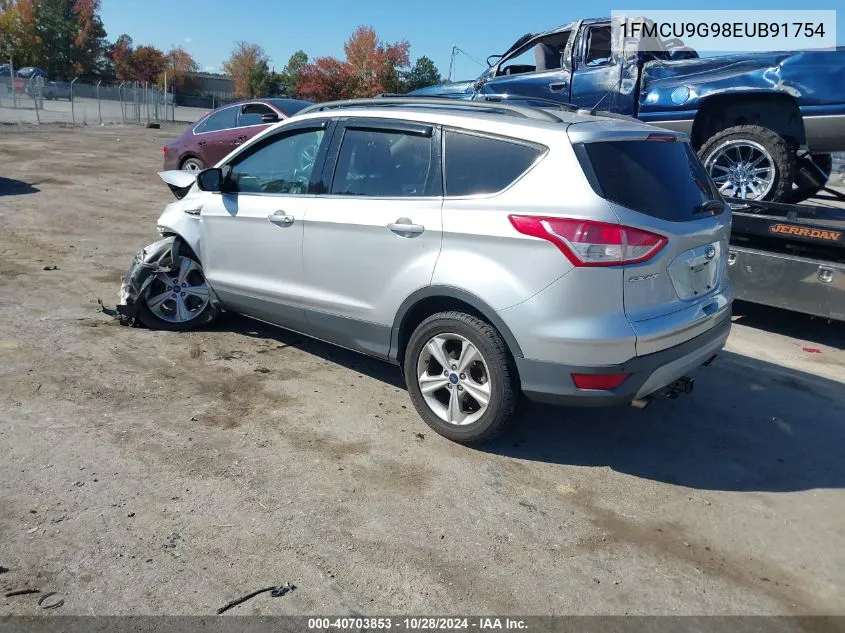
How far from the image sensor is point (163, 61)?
70.6m

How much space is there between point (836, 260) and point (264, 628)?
547 centimetres

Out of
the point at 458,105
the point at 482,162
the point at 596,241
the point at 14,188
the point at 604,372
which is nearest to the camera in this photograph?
the point at 596,241

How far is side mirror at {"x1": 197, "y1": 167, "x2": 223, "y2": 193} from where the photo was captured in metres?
5.29

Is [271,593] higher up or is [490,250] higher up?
[490,250]

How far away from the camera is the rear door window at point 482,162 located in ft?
12.6

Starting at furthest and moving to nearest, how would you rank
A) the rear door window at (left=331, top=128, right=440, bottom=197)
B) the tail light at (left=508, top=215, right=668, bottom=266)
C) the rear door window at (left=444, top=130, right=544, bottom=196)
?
the rear door window at (left=331, top=128, right=440, bottom=197) → the rear door window at (left=444, top=130, right=544, bottom=196) → the tail light at (left=508, top=215, right=668, bottom=266)

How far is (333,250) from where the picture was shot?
4.57 metres

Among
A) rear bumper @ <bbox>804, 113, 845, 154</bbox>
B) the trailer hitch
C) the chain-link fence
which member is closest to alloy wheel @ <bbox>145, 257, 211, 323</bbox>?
the trailer hitch

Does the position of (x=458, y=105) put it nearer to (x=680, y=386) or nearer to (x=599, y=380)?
(x=599, y=380)

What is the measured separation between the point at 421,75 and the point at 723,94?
1985 inches

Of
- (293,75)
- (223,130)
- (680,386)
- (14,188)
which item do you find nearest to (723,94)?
(680,386)

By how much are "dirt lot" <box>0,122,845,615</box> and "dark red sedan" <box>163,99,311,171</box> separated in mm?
7070

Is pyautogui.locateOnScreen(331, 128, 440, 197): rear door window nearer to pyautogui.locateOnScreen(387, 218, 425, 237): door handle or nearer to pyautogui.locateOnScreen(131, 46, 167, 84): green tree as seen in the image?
pyautogui.locateOnScreen(387, 218, 425, 237): door handle

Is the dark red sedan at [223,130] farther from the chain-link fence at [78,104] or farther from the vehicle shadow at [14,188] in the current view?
the chain-link fence at [78,104]
